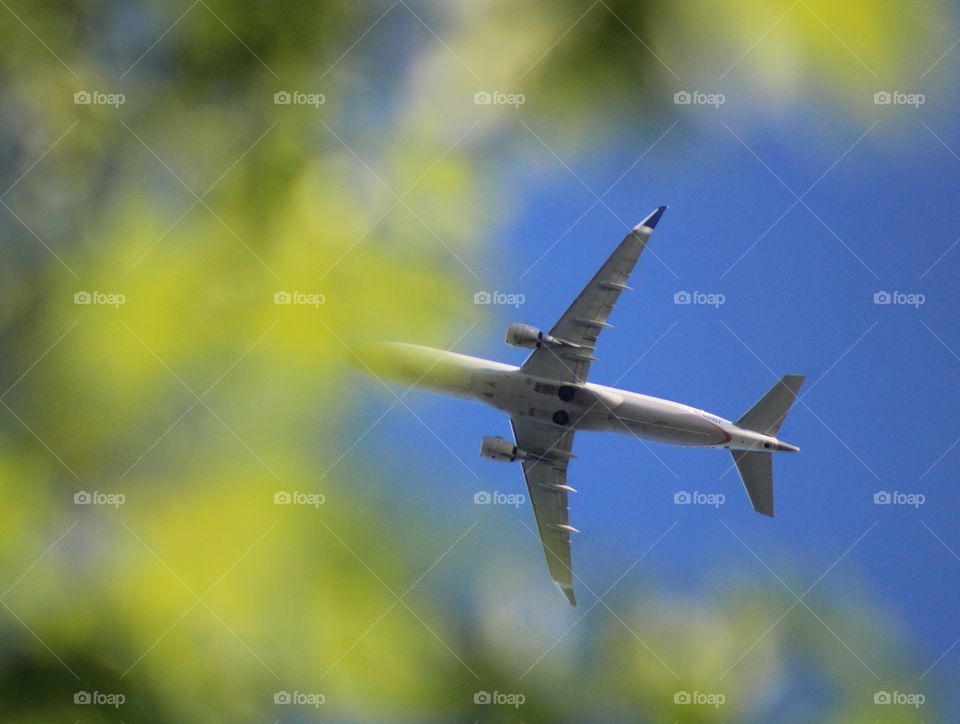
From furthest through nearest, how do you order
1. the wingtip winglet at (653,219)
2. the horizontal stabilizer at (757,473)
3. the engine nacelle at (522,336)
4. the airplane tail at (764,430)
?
the horizontal stabilizer at (757,473), the airplane tail at (764,430), the engine nacelle at (522,336), the wingtip winglet at (653,219)

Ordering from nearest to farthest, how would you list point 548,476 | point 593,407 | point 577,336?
point 593,407
point 577,336
point 548,476

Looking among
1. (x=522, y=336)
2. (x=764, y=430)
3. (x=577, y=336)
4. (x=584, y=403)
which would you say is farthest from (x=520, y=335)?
(x=764, y=430)

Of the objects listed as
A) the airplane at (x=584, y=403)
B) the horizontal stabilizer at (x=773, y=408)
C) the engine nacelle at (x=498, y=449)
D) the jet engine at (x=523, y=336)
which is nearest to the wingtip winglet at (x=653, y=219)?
the airplane at (x=584, y=403)

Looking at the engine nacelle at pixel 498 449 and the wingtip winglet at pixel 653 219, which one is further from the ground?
the wingtip winglet at pixel 653 219

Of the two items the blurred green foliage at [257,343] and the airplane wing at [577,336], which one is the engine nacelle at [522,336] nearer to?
the airplane wing at [577,336]

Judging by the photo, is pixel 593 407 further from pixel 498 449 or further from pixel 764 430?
pixel 764 430

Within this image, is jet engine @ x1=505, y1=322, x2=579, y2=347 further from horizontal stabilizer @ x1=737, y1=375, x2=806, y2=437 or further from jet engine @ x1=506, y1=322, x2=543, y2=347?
horizontal stabilizer @ x1=737, y1=375, x2=806, y2=437

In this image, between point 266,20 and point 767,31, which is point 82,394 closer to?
point 266,20
